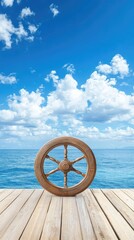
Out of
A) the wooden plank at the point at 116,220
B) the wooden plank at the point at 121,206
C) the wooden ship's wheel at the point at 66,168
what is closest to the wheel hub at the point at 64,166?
the wooden ship's wheel at the point at 66,168

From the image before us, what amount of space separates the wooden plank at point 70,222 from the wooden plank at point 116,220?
0.93ft

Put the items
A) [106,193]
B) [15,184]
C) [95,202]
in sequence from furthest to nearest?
1. [15,184]
2. [106,193]
3. [95,202]

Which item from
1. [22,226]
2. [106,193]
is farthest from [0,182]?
[22,226]

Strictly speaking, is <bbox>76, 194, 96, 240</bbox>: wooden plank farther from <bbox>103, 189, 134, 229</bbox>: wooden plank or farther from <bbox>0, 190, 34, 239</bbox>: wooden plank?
<bbox>0, 190, 34, 239</bbox>: wooden plank

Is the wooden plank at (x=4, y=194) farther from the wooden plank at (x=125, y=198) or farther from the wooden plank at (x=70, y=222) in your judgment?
the wooden plank at (x=125, y=198)

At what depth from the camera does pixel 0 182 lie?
622 inches

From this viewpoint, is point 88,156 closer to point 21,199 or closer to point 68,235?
point 21,199

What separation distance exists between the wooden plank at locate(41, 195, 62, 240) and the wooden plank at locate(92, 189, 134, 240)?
0.44 m

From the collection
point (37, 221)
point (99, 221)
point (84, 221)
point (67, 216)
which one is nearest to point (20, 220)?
point (37, 221)

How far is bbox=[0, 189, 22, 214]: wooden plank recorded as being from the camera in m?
2.81

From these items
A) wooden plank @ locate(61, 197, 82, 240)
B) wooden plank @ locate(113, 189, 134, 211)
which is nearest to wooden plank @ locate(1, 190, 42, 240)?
wooden plank @ locate(61, 197, 82, 240)

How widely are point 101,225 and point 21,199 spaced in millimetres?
1196

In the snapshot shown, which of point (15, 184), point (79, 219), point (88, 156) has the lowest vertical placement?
point (15, 184)

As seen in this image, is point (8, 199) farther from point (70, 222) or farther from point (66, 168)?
point (70, 222)
